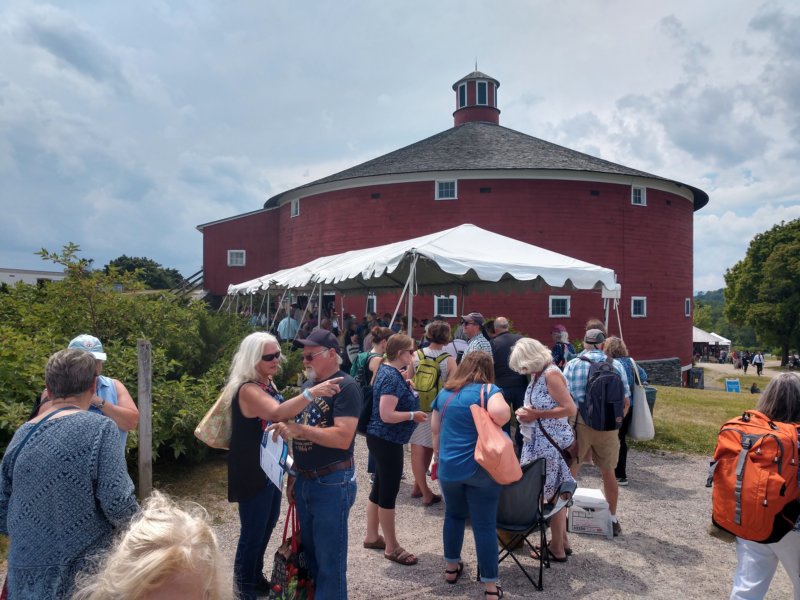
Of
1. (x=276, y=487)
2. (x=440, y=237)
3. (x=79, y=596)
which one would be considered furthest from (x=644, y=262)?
(x=79, y=596)

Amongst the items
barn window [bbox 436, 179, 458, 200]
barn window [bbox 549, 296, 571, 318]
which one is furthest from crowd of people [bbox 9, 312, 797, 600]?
barn window [bbox 436, 179, 458, 200]

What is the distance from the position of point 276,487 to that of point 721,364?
61.8 meters

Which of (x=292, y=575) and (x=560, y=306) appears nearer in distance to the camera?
(x=292, y=575)

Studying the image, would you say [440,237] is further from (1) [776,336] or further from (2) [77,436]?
(1) [776,336]

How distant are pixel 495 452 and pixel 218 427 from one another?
179cm

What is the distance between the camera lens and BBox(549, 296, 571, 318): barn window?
22.7 m

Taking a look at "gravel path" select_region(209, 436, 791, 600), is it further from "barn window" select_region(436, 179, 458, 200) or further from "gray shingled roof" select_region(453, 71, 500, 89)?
"gray shingled roof" select_region(453, 71, 500, 89)

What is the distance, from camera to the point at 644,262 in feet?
80.4

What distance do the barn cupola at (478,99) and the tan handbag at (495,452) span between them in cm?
2980

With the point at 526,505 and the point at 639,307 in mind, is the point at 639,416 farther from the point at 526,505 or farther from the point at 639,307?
the point at 639,307

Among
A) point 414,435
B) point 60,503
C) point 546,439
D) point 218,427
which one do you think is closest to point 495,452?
point 546,439

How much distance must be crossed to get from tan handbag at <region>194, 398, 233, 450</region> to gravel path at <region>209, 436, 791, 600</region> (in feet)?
5.08

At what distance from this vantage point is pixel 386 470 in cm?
463

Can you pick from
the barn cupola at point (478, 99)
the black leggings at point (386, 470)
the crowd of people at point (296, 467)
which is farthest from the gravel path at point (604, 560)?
the barn cupola at point (478, 99)
